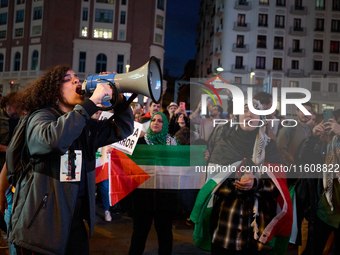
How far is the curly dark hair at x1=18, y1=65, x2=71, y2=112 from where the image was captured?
6.96 feet

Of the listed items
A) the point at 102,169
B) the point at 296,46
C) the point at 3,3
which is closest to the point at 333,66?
the point at 296,46

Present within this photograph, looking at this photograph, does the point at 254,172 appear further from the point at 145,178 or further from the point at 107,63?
the point at 107,63

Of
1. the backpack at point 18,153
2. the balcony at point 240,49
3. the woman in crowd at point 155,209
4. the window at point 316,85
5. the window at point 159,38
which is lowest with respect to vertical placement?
the woman in crowd at point 155,209

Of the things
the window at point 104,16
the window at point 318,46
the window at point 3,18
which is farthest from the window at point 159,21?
the window at point 3,18

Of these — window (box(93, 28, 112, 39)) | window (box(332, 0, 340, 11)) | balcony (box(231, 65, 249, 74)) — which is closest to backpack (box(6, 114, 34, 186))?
balcony (box(231, 65, 249, 74))

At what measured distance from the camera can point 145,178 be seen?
4.09 meters

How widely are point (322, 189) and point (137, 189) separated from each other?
215 centimetres

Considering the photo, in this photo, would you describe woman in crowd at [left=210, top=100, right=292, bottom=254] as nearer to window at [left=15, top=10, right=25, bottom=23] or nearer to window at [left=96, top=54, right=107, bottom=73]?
window at [left=96, top=54, right=107, bottom=73]

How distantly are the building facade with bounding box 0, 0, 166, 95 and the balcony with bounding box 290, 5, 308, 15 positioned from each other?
54.9 feet

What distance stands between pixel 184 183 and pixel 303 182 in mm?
1442

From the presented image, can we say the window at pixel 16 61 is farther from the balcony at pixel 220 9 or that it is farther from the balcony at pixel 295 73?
the balcony at pixel 295 73

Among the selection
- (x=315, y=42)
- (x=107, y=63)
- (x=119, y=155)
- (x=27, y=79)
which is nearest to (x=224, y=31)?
(x=315, y=42)

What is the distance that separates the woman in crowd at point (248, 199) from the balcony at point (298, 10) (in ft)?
142

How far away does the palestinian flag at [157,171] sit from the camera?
410 cm
